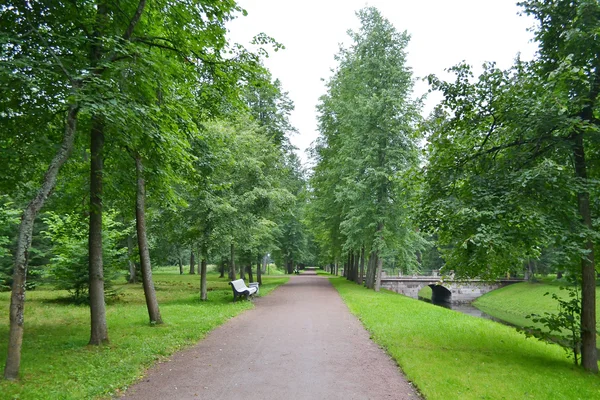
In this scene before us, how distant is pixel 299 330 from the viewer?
9523 mm

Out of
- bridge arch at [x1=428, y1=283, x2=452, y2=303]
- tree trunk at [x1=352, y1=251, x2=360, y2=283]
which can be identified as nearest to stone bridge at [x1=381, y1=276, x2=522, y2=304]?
bridge arch at [x1=428, y1=283, x2=452, y2=303]

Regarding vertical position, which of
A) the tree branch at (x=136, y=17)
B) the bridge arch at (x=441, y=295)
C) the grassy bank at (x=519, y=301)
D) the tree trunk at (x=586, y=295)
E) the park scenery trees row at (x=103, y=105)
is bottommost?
the bridge arch at (x=441, y=295)

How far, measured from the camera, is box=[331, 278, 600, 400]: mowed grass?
5254mm

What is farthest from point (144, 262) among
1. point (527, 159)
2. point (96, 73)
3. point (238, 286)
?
point (527, 159)

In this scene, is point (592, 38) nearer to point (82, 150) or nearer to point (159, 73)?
point (159, 73)

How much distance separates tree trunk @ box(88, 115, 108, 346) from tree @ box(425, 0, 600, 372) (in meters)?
6.30

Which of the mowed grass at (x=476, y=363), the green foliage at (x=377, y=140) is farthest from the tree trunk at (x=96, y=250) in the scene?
the green foliage at (x=377, y=140)

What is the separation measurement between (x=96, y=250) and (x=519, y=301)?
2828 centimetres

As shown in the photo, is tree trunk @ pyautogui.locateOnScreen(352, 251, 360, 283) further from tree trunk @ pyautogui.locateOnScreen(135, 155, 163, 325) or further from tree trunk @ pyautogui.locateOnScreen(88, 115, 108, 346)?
tree trunk @ pyautogui.locateOnScreen(88, 115, 108, 346)

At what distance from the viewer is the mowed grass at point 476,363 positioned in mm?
5254

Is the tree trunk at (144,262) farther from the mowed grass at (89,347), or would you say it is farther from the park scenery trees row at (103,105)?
the mowed grass at (89,347)

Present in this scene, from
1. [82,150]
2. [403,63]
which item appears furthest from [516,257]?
[403,63]

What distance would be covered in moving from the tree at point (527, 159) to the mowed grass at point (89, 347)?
17.9 feet

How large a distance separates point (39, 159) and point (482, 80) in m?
8.71
